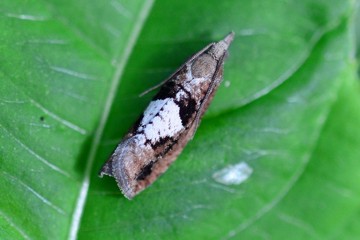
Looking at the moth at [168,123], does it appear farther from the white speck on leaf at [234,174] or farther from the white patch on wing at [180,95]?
the white speck on leaf at [234,174]

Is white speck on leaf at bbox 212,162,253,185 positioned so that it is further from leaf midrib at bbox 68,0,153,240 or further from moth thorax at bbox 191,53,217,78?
leaf midrib at bbox 68,0,153,240

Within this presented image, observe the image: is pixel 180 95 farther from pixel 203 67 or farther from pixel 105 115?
pixel 105 115

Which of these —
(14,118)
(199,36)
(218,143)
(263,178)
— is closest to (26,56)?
(14,118)

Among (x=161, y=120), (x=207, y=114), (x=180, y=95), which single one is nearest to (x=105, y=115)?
(x=161, y=120)

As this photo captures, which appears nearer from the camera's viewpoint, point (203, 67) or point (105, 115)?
point (105, 115)

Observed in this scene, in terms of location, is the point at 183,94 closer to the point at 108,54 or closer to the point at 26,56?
the point at 108,54

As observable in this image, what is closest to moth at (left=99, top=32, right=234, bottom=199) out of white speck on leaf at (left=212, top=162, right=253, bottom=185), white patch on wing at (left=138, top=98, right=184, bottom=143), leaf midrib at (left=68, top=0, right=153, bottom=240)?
white patch on wing at (left=138, top=98, right=184, bottom=143)

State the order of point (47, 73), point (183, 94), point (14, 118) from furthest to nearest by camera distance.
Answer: point (183, 94) < point (47, 73) < point (14, 118)

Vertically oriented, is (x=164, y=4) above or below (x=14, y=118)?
above
